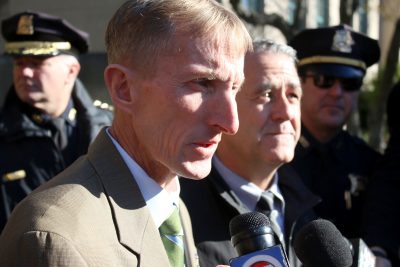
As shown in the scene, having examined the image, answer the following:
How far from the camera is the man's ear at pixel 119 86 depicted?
2.30 meters

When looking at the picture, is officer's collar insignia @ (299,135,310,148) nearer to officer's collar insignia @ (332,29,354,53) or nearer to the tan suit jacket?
officer's collar insignia @ (332,29,354,53)

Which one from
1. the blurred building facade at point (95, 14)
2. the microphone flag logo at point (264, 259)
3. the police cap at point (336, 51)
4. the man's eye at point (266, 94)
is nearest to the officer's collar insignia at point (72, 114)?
the police cap at point (336, 51)

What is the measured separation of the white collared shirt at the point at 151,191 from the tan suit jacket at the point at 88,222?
3 cm

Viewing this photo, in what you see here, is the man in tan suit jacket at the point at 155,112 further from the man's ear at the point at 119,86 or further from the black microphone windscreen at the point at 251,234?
the black microphone windscreen at the point at 251,234

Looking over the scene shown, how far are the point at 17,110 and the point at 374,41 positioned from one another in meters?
2.26

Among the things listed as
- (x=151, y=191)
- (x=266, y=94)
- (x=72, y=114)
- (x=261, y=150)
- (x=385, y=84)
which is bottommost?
(x=385, y=84)

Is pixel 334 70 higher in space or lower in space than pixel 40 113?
higher

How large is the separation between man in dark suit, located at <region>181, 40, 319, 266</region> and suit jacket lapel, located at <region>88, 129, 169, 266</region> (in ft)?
3.53

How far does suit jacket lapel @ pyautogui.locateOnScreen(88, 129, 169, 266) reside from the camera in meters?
2.14

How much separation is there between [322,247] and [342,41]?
2.68 metres

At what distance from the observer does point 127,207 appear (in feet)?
7.27

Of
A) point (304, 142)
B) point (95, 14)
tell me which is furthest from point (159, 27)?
point (95, 14)

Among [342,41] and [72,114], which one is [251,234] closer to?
[342,41]

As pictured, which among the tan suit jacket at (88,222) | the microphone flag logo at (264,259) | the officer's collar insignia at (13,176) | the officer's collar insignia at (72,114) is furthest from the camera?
the officer's collar insignia at (72,114)
